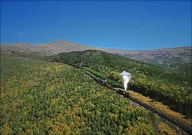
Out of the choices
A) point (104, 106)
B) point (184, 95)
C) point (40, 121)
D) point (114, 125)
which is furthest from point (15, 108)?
point (184, 95)

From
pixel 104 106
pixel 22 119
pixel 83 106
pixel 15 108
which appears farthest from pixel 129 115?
pixel 15 108

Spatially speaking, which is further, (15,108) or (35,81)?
(35,81)

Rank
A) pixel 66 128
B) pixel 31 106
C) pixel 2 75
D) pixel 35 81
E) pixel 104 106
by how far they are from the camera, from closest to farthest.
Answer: pixel 66 128 < pixel 104 106 < pixel 31 106 < pixel 35 81 < pixel 2 75

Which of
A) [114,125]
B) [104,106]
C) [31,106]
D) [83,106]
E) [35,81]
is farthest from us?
[35,81]

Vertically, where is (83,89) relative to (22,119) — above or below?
above

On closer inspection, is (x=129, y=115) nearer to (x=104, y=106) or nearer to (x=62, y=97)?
(x=104, y=106)

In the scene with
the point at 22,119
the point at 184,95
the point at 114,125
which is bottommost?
the point at 22,119

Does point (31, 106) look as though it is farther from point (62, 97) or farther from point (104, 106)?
point (104, 106)
